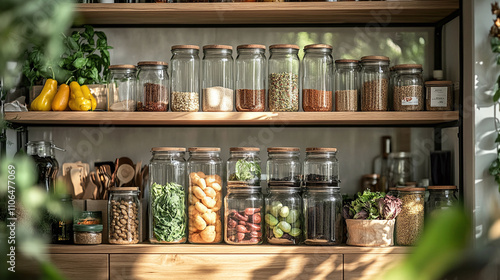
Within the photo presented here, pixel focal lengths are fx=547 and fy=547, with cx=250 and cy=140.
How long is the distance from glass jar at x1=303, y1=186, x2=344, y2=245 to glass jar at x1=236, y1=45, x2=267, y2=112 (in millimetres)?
388

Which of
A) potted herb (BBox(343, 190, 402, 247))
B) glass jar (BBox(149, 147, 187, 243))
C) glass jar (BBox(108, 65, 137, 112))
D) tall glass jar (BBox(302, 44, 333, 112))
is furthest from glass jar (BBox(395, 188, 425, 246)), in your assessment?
glass jar (BBox(108, 65, 137, 112))

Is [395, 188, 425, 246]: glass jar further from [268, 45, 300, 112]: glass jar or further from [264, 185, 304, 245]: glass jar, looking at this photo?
[268, 45, 300, 112]: glass jar

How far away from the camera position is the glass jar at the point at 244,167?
2086mm

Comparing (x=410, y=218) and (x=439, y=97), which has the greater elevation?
(x=439, y=97)

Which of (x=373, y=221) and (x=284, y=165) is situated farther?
(x=284, y=165)

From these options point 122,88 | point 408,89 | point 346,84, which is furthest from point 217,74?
point 408,89

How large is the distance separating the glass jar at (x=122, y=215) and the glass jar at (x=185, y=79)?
369 mm

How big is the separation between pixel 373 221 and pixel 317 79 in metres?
0.58

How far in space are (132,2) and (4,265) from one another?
6.97 feet

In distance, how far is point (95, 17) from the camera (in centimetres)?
227

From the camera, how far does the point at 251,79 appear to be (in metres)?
2.11

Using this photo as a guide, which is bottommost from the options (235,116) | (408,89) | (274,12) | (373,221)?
(373,221)

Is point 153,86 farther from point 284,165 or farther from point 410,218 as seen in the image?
point 410,218

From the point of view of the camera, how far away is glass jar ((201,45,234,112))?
2.09 meters
